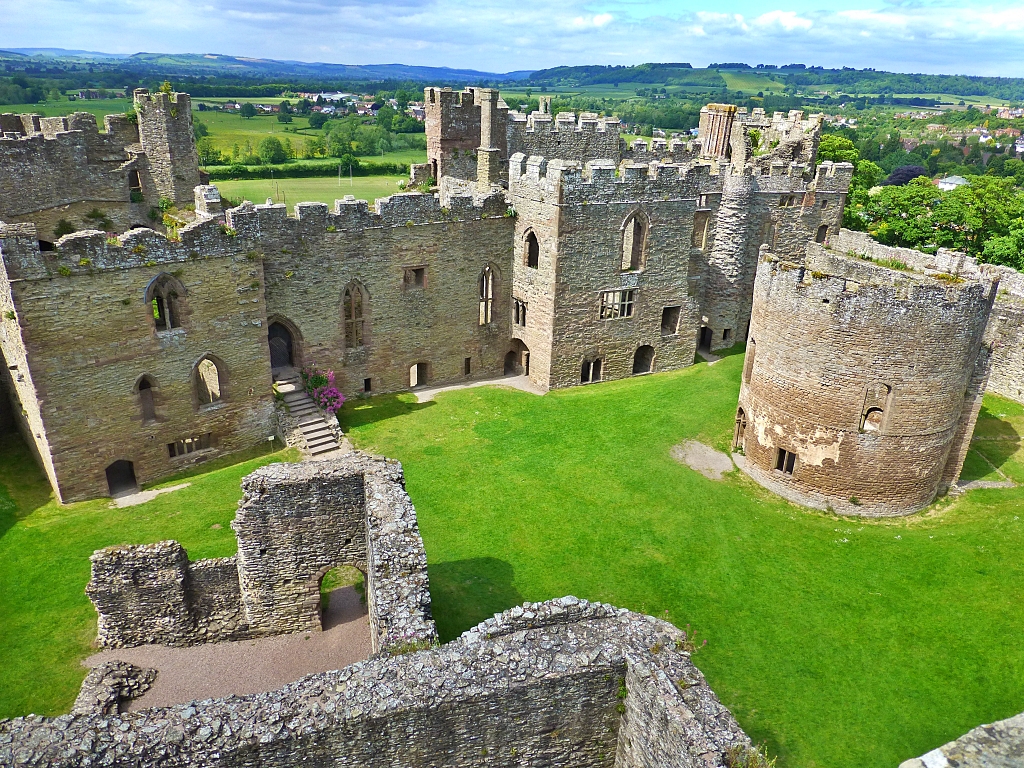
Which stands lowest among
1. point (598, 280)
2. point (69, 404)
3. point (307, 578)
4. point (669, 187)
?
point (307, 578)

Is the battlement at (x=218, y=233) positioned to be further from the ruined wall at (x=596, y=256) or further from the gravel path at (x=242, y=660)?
the gravel path at (x=242, y=660)

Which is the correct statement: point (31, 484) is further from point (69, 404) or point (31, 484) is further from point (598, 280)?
point (598, 280)

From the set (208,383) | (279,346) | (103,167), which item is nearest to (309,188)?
(103,167)

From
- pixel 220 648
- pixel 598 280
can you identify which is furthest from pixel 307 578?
pixel 598 280

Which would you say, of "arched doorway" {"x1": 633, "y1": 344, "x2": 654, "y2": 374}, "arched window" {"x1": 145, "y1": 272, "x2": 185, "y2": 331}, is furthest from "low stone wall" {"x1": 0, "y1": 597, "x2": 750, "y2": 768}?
"arched doorway" {"x1": 633, "y1": 344, "x2": 654, "y2": 374}

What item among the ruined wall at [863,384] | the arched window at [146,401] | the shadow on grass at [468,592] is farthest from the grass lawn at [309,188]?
the shadow on grass at [468,592]

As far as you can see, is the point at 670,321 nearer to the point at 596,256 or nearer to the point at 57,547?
the point at 596,256
